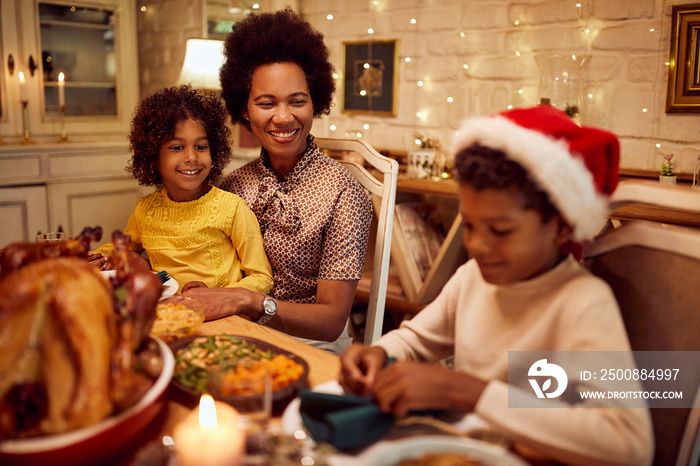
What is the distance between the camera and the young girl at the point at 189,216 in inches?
70.1

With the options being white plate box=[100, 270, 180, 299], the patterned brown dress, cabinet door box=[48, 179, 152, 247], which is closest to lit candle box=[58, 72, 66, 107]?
cabinet door box=[48, 179, 152, 247]

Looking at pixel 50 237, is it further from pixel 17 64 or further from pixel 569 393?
pixel 17 64

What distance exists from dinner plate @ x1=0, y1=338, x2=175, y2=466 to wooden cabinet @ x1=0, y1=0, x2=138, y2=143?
391cm

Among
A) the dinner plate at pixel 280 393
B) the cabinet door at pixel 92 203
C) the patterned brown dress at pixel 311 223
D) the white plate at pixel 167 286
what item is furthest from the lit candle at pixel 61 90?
the dinner plate at pixel 280 393

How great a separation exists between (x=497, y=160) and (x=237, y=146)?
347 centimetres

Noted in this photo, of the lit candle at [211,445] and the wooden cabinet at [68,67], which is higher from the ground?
the wooden cabinet at [68,67]

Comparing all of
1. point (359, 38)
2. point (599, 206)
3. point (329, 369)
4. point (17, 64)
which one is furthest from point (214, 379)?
point (17, 64)

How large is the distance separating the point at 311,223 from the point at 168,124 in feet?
1.83

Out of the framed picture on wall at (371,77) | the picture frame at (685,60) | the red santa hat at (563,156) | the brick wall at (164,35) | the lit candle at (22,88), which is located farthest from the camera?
the brick wall at (164,35)

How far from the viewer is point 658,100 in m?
2.31

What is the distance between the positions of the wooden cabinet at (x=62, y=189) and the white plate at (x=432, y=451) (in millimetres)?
3937

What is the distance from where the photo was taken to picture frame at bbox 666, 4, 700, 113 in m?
2.18

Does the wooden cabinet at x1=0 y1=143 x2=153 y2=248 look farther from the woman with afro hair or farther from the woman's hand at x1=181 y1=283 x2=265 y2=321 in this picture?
the woman's hand at x1=181 y1=283 x2=265 y2=321

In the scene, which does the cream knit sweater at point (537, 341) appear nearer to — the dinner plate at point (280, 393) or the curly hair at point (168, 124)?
the dinner plate at point (280, 393)
